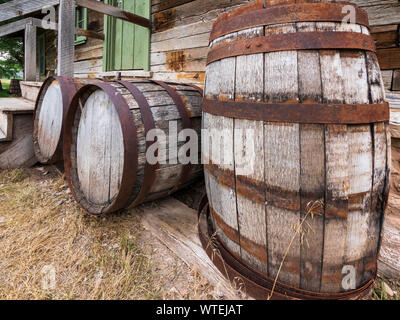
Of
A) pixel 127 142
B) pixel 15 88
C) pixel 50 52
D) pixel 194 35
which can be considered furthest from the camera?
pixel 15 88

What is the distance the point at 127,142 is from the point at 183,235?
670 mm

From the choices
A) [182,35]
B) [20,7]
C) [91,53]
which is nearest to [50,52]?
[91,53]

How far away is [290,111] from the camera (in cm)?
98

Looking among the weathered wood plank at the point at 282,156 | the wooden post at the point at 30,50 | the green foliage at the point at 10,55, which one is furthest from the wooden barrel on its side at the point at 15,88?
the weathered wood plank at the point at 282,156

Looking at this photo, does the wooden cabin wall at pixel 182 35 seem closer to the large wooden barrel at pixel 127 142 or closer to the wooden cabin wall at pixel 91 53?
the large wooden barrel at pixel 127 142

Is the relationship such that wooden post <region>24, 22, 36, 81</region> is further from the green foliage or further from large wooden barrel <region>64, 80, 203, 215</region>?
the green foliage

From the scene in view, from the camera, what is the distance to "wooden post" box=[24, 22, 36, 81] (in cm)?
386

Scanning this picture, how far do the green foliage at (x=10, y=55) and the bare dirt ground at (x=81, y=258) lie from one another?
928 cm

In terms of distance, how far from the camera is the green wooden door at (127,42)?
12.0 ft

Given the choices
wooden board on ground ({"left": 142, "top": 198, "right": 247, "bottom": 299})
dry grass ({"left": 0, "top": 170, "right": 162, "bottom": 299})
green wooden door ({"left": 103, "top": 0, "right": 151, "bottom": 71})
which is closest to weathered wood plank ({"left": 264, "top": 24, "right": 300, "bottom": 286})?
wooden board on ground ({"left": 142, "top": 198, "right": 247, "bottom": 299})

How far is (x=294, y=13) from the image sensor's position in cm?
98

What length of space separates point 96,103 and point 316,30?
135 cm

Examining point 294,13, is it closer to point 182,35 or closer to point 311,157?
point 311,157

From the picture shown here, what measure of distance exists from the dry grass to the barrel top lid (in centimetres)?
134
